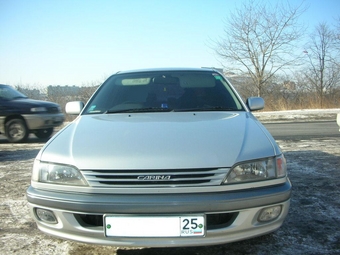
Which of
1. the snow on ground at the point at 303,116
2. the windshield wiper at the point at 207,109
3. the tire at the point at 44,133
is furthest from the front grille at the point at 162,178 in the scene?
the snow on ground at the point at 303,116

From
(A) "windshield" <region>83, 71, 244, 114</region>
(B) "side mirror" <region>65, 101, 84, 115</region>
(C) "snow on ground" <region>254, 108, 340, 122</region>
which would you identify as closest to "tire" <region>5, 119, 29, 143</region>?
(B) "side mirror" <region>65, 101, 84, 115</region>

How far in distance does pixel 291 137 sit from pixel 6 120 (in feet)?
23.0

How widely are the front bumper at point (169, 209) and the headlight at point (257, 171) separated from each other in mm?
79

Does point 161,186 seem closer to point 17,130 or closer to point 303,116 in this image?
point 17,130

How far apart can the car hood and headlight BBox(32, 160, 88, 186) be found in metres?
0.04

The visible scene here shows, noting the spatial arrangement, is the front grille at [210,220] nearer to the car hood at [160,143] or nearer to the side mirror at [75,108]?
the car hood at [160,143]

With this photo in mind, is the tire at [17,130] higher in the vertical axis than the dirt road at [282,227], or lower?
higher

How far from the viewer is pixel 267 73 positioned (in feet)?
61.3

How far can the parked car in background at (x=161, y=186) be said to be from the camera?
5.98 ft

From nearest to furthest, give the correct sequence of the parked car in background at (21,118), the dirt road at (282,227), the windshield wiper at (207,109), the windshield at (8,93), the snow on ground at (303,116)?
the dirt road at (282,227) < the windshield wiper at (207,109) < the parked car in background at (21,118) < the windshield at (8,93) < the snow on ground at (303,116)

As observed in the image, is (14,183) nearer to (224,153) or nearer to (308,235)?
(224,153)

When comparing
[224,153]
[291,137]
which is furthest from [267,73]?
[224,153]

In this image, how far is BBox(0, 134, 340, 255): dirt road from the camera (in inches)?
90.5

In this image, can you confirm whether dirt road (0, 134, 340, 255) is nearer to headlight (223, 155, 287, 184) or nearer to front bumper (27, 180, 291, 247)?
front bumper (27, 180, 291, 247)
